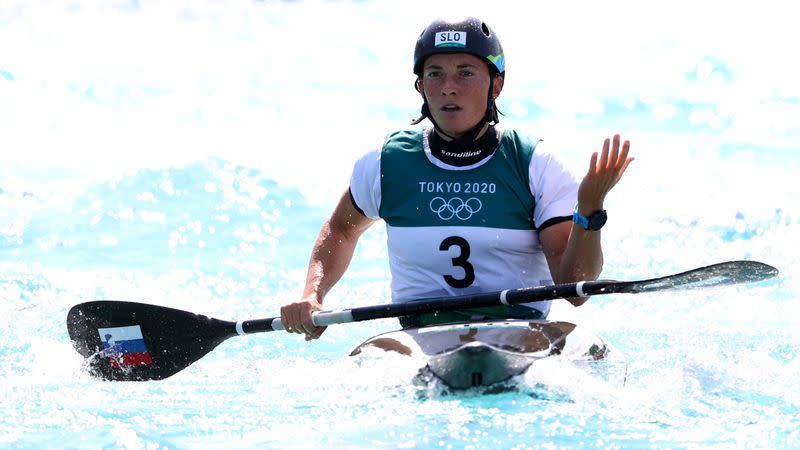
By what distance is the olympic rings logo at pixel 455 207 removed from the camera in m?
5.16

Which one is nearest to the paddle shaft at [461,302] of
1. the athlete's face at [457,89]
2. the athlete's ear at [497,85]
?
the athlete's face at [457,89]

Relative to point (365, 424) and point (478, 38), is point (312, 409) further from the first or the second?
point (478, 38)

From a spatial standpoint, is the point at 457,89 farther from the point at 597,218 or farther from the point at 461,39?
the point at 597,218

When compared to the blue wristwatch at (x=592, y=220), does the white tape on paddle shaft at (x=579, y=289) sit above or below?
below

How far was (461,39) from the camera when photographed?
5156 mm

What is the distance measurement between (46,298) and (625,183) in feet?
29.0

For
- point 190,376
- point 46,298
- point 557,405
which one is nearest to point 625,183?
point 46,298

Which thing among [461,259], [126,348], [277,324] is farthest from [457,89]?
[126,348]

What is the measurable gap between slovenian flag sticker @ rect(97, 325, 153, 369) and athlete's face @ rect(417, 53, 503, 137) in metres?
1.99

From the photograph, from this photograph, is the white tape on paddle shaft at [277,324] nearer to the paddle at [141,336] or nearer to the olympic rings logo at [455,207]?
the paddle at [141,336]

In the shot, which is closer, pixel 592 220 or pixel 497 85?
pixel 592 220

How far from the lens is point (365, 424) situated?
427 cm

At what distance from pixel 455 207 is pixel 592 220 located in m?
0.74

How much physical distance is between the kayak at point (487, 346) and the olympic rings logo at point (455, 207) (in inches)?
23.3
